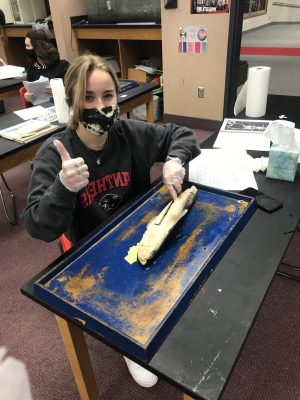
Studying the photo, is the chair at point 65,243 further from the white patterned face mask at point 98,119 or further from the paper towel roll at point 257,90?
the paper towel roll at point 257,90

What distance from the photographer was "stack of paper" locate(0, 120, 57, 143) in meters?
1.84

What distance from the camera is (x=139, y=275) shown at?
2.70 feet

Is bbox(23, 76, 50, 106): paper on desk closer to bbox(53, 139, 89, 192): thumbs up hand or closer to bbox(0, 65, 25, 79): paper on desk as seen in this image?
bbox(0, 65, 25, 79): paper on desk

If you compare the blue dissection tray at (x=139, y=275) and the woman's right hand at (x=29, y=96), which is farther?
the woman's right hand at (x=29, y=96)

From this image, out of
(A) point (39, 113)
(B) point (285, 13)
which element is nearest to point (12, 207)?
(A) point (39, 113)

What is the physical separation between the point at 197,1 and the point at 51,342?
3012 millimetres

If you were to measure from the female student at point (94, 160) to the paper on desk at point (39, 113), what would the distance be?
968 millimetres

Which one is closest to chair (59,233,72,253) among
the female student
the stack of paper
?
the female student

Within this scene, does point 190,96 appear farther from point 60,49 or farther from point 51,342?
point 51,342

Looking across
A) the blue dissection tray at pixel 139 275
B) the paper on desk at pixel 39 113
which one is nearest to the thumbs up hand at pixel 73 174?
the blue dissection tray at pixel 139 275

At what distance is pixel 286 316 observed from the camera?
1577 millimetres

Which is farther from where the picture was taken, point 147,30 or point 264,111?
point 147,30

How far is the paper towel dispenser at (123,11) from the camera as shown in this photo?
362 centimetres

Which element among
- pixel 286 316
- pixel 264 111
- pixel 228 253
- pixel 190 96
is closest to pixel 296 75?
pixel 190 96
